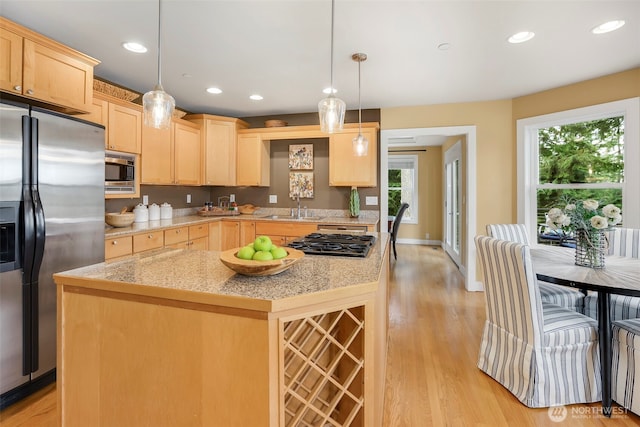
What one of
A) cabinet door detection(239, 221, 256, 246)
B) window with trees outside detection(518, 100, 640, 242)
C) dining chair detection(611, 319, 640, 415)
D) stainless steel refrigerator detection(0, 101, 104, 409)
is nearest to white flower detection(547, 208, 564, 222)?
dining chair detection(611, 319, 640, 415)

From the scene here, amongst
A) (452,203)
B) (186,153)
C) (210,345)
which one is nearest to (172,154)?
(186,153)

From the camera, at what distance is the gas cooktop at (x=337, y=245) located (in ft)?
6.08

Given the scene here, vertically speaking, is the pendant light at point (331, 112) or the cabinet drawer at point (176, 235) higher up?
the pendant light at point (331, 112)

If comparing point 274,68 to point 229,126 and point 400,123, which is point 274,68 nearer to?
point 229,126

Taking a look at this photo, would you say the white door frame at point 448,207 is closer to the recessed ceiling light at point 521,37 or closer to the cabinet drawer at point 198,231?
the recessed ceiling light at point 521,37

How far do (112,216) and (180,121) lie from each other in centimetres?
154

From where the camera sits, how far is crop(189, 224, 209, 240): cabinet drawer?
381 cm

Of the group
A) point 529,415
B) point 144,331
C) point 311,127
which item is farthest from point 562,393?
point 311,127

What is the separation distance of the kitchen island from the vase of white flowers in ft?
5.50

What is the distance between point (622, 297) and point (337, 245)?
2.21m

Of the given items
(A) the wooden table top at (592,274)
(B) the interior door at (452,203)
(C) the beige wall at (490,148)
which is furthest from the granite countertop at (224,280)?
(B) the interior door at (452,203)

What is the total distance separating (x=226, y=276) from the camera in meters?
1.38

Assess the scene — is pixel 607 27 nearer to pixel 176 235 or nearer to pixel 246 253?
pixel 246 253

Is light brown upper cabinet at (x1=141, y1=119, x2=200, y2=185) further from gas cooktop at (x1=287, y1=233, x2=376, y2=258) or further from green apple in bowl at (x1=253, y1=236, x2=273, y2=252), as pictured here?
green apple in bowl at (x1=253, y1=236, x2=273, y2=252)
